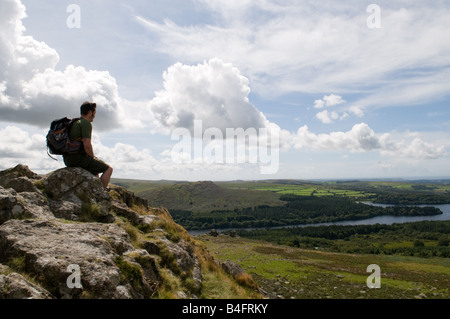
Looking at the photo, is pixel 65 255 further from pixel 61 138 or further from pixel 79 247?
pixel 61 138

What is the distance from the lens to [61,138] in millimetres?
10383

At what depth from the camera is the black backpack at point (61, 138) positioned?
34.0 ft

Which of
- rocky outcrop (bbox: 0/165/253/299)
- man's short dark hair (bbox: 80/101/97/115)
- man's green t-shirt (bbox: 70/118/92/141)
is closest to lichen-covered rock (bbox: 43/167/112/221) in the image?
rocky outcrop (bbox: 0/165/253/299)

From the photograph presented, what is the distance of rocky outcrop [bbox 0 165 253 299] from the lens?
6.27m

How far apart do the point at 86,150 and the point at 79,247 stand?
4727 mm

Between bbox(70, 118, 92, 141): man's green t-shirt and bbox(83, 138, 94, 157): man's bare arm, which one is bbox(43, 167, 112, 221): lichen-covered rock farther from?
bbox(70, 118, 92, 141): man's green t-shirt

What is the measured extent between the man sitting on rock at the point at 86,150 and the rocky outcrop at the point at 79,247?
409 mm

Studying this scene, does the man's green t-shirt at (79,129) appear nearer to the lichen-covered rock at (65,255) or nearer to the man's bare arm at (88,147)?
the man's bare arm at (88,147)

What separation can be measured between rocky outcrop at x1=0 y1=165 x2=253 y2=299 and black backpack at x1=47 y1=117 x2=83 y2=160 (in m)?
1.11

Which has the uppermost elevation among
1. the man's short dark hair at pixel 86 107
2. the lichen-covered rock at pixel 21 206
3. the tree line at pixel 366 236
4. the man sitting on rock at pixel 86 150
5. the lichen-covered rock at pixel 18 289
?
the man's short dark hair at pixel 86 107

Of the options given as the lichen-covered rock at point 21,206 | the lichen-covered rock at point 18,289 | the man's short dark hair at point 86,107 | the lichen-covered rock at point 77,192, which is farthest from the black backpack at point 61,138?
the lichen-covered rock at point 18,289

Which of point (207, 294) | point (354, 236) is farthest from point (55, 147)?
point (354, 236)

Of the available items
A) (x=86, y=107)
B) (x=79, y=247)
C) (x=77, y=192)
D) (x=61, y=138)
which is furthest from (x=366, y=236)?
(x=79, y=247)

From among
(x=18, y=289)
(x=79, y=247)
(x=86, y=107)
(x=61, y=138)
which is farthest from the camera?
(x=86, y=107)
